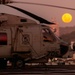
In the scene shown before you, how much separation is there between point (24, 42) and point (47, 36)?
A: 1.57 meters

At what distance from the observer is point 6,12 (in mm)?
21500

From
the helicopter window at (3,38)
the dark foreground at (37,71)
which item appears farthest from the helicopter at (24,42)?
the dark foreground at (37,71)

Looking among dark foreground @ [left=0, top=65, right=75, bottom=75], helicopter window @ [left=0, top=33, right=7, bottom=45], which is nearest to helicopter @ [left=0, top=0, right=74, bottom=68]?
helicopter window @ [left=0, top=33, right=7, bottom=45]

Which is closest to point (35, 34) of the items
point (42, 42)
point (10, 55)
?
point (42, 42)

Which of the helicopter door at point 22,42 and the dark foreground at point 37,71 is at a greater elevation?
the helicopter door at point 22,42

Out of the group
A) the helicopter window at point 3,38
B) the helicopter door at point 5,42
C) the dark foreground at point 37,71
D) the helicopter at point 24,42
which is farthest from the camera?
the helicopter at point 24,42

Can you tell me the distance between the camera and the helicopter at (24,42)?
2202 centimetres

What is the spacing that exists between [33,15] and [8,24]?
198 cm

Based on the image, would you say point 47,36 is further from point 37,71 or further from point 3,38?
point 37,71

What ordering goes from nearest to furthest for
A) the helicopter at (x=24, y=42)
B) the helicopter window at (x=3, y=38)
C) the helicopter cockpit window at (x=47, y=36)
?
1. the helicopter window at (x=3, y=38)
2. the helicopter at (x=24, y=42)
3. the helicopter cockpit window at (x=47, y=36)

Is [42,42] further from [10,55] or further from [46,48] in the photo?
[10,55]

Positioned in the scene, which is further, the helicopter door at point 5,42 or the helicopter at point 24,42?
the helicopter at point 24,42

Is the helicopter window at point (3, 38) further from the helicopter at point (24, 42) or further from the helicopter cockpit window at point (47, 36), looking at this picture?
the helicopter cockpit window at point (47, 36)

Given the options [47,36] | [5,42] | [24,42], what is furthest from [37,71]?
[47,36]
